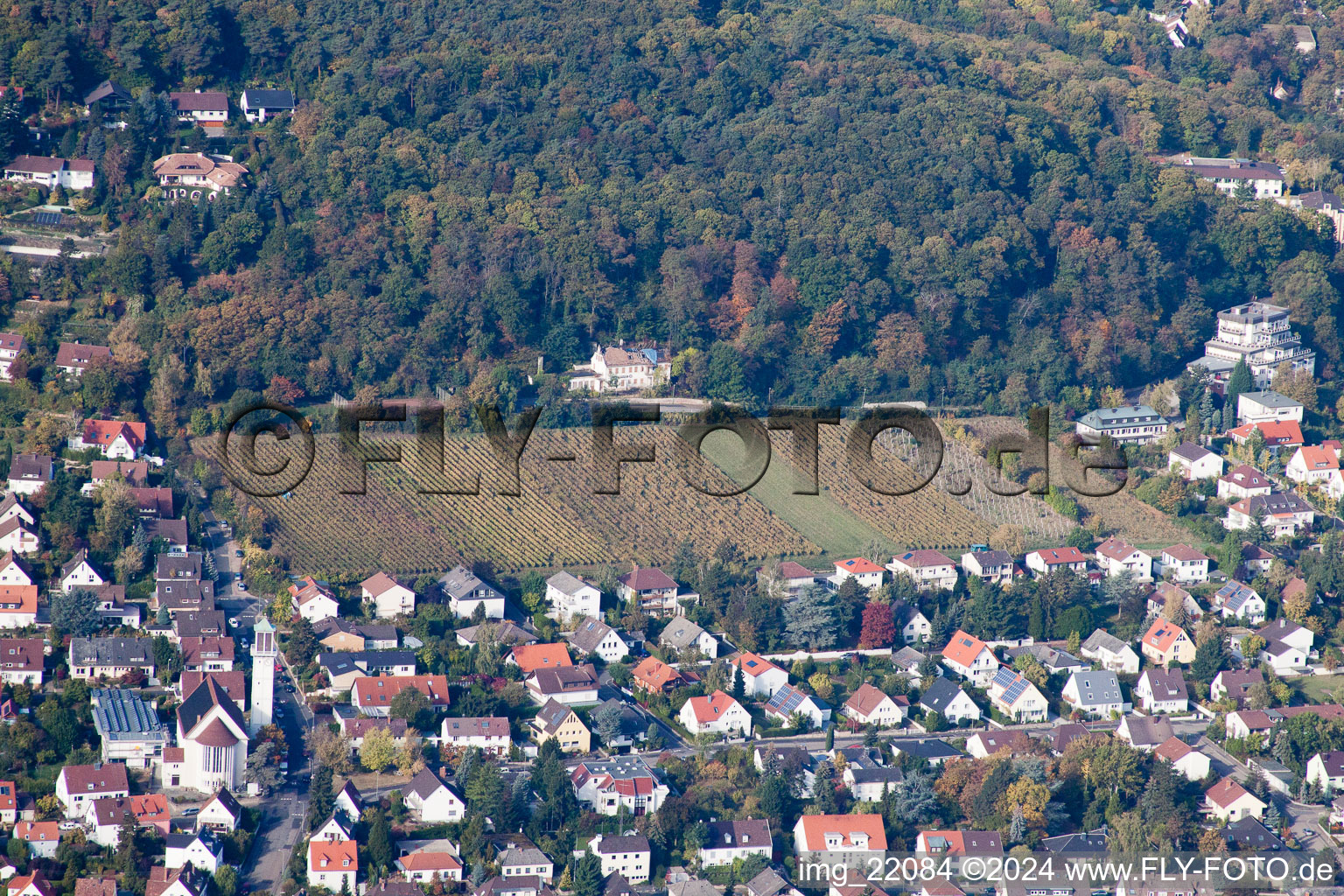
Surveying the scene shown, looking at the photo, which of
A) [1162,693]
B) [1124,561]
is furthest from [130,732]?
[1124,561]

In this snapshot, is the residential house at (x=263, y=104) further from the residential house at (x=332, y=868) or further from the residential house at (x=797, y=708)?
the residential house at (x=332, y=868)

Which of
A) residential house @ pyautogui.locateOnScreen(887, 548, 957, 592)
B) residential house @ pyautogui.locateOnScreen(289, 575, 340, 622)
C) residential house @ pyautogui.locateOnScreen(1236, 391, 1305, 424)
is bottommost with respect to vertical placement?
residential house @ pyautogui.locateOnScreen(887, 548, 957, 592)

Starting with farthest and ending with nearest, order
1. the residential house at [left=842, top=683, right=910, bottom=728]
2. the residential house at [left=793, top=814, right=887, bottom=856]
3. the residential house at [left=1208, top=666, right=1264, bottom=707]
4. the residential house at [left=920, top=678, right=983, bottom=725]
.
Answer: the residential house at [left=1208, top=666, right=1264, bottom=707]
the residential house at [left=920, top=678, right=983, bottom=725]
the residential house at [left=842, top=683, right=910, bottom=728]
the residential house at [left=793, top=814, right=887, bottom=856]

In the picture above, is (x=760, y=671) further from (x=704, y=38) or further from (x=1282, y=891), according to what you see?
(x=704, y=38)

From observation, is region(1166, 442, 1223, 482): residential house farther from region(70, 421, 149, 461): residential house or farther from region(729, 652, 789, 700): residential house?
region(70, 421, 149, 461): residential house

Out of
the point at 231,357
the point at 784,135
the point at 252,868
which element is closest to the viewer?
the point at 252,868

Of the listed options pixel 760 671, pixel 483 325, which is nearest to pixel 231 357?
pixel 483 325

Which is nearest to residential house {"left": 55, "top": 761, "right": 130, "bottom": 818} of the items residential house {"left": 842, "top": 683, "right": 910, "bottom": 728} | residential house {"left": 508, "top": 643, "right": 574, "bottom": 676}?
residential house {"left": 508, "top": 643, "right": 574, "bottom": 676}

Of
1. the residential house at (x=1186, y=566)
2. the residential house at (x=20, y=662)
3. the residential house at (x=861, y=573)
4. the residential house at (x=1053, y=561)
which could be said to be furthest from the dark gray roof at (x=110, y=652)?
the residential house at (x=1186, y=566)
